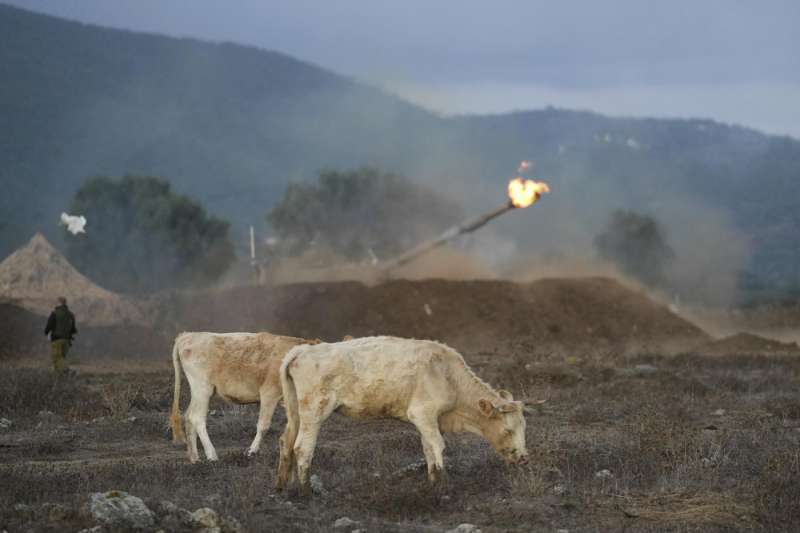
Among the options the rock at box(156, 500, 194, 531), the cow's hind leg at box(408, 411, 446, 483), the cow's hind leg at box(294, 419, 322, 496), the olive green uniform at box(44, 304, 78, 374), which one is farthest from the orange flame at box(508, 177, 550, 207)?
the rock at box(156, 500, 194, 531)

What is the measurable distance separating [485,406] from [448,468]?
0.98m

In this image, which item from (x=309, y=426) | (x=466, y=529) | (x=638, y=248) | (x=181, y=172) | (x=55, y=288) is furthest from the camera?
(x=181, y=172)

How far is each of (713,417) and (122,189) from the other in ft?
238

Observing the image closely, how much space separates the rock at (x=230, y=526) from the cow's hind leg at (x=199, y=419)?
4857 mm

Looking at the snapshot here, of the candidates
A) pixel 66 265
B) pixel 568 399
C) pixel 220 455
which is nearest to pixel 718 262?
pixel 66 265

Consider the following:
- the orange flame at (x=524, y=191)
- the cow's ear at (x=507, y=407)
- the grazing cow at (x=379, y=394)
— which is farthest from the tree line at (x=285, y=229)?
the cow's ear at (x=507, y=407)

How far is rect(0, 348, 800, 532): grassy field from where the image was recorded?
1166 centimetres

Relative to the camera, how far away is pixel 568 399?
76.5 ft

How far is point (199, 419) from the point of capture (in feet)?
52.4

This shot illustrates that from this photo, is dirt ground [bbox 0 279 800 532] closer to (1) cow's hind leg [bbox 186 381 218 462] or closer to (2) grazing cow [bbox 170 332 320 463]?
(1) cow's hind leg [bbox 186 381 218 462]

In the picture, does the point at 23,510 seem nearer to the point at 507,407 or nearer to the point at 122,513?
the point at 122,513


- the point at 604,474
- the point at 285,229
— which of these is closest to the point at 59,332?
the point at 604,474

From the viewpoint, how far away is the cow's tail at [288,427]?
13.1 meters

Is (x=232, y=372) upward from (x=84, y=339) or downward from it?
upward
